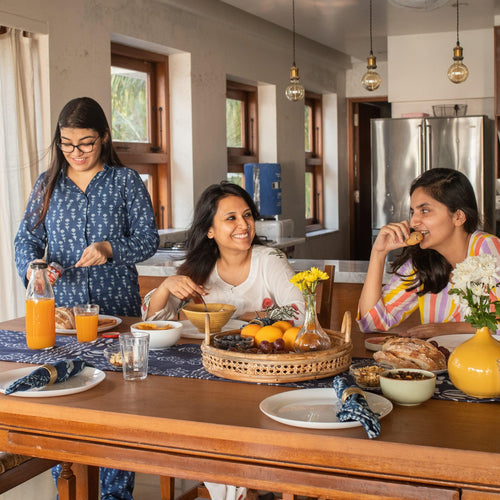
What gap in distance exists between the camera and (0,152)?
11.8ft

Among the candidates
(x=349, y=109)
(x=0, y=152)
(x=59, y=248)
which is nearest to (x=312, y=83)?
(x=349, y=109)

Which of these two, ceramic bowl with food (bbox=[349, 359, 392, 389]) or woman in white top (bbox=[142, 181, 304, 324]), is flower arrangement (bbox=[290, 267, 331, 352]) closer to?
ceramic bowl with food (bbox=[349, 359, 392, 389])

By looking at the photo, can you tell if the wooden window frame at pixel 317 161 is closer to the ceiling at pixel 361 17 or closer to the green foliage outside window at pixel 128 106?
the ceiling at pixel 361 17

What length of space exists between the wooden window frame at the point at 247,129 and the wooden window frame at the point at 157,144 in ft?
3.54

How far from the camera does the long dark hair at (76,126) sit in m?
2.50

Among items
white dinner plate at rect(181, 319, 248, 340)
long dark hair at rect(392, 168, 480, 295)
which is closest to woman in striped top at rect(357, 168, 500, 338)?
long dark hair at rect(392, 168, 480, 295)

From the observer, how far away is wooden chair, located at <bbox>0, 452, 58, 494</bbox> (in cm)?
197

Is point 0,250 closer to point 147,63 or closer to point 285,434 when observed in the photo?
point 147,63

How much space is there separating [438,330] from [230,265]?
797 mm

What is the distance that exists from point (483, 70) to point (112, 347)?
522 centimetres

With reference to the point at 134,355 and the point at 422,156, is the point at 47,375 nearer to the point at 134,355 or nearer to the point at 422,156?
the point at 134,355

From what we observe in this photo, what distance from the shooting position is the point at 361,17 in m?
5.89

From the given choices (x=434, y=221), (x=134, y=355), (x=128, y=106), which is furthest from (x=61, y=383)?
(x=128, y=106)

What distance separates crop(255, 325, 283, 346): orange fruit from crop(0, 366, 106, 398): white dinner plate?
365 mm
